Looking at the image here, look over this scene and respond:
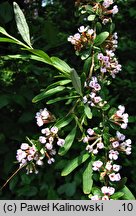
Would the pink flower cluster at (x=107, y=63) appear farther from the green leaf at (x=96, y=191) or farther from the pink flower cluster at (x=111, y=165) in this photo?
the green leaf at (x=96, y=191)

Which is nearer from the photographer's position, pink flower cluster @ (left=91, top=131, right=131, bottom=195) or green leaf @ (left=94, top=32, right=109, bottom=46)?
pink flower cluster @ (left=91, top=131, right=131, bottom=195)

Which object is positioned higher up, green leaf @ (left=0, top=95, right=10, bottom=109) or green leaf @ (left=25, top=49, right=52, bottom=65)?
green leaf @ (left=25, top=49, right=52, bottom=65)

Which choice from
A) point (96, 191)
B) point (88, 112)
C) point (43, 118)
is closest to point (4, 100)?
point (43, 118)

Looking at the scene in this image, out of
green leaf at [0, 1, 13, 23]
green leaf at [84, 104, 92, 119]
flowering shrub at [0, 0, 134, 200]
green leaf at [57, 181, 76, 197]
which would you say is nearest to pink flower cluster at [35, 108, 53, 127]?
flowering shrub at [0, 0, 134, 200]

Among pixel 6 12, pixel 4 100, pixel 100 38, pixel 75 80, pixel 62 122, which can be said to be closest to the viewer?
pixel 75 80

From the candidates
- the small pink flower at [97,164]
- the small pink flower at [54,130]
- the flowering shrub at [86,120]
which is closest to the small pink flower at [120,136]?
the flowering shrub at [86,120]

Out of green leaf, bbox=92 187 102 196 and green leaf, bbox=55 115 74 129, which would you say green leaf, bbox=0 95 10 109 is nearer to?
green leaf, bbox=55 115 74 129

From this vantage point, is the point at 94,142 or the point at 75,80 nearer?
the point at 75,80

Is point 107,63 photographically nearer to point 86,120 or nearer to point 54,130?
point 86,120

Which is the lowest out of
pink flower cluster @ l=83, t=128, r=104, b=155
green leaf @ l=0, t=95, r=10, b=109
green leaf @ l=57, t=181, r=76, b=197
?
green leaf @ l=57, t=181, r=76, b=197
